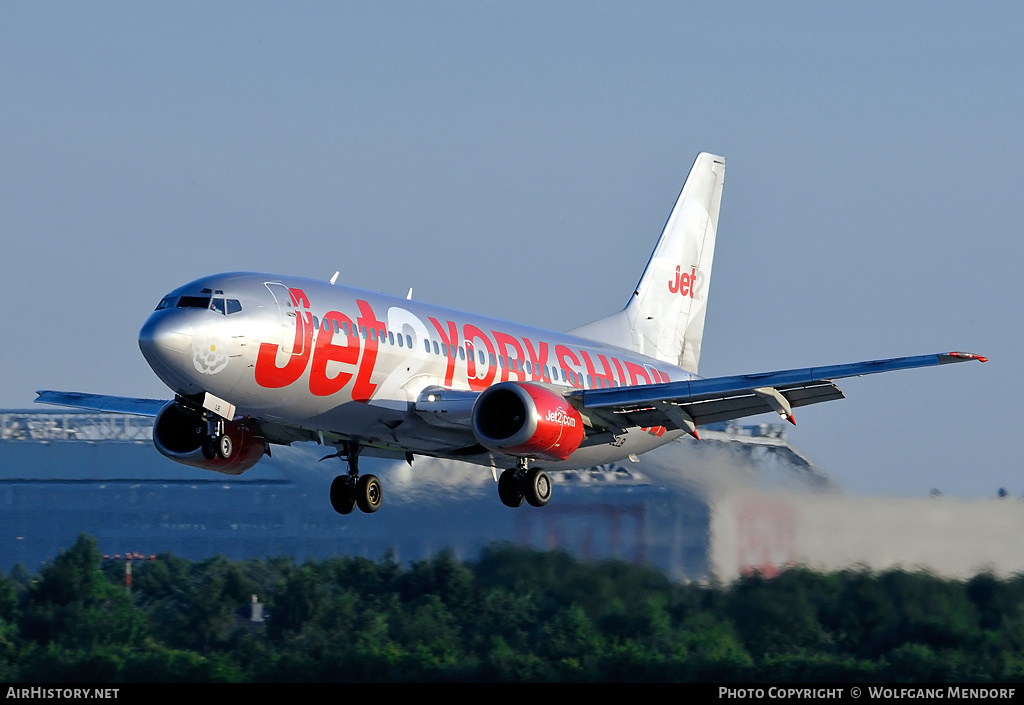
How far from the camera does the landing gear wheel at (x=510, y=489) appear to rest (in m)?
30.6

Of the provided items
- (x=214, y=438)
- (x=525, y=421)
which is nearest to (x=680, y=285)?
(x=525, y=421)

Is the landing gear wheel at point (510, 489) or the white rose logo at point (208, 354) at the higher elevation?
the white rose logo at point (208, 354)

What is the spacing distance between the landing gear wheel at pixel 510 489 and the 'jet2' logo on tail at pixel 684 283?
11.5 metres

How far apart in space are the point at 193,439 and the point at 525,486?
7002mm

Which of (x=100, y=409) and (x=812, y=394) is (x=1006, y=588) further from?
(x=100, y=409)

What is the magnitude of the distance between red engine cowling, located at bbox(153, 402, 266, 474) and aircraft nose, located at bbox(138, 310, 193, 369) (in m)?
4.79

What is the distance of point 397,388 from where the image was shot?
2897cm

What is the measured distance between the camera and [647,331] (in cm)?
3925

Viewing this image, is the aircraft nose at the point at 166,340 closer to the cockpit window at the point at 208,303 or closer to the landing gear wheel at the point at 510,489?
the cockpit window at the point at 208,303

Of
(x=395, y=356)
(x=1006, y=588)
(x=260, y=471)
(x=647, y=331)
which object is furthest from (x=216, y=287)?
(x=260, y=471)

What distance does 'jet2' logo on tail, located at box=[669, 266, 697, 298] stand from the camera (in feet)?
134

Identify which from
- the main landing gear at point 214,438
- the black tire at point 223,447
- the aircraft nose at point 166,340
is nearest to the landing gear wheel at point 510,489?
the black tire at point 223,447

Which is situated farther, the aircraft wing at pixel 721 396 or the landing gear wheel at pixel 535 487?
the landing gear wheel at pixel 535 487

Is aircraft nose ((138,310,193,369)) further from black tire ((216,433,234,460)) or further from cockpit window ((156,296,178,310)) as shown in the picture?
black tire ((216,433,234,460))
